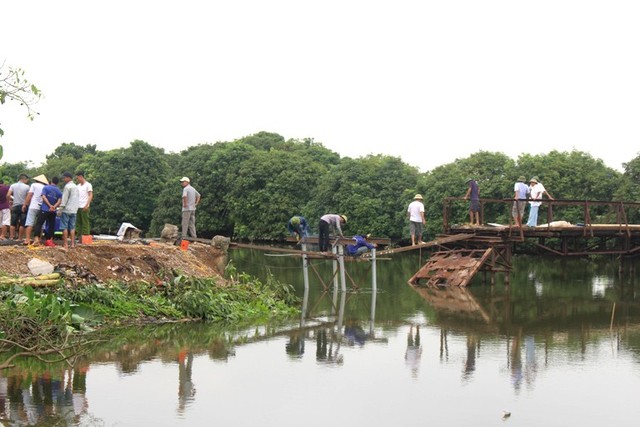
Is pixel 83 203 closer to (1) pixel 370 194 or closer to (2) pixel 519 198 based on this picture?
(2) pixel 519 198

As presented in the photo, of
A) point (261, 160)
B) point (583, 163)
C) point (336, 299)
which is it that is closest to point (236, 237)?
point (261, 160)

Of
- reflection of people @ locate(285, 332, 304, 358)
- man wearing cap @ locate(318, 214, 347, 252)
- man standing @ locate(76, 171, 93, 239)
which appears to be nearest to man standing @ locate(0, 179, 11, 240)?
man standing @ locate(76, 171, 93, 239)

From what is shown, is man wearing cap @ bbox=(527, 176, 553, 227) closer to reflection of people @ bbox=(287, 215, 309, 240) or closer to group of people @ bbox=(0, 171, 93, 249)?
reflection of people @ bbox=(287, 215, 309, 240)

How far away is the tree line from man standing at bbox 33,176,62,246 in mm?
31290

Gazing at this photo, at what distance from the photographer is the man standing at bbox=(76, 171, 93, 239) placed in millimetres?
20362

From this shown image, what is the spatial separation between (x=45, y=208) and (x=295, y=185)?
44.3 m

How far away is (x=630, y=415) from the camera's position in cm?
1079

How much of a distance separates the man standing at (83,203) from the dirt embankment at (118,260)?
1043 millimetres

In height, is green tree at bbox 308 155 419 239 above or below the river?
above

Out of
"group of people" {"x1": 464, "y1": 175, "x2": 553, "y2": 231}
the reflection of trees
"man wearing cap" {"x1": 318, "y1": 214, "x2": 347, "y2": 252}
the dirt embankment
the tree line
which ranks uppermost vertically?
the tree line

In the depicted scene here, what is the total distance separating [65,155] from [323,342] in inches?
2918

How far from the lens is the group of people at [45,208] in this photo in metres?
18.2

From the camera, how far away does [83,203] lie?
20.5m

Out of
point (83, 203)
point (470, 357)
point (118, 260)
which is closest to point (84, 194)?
point (83, 203)
